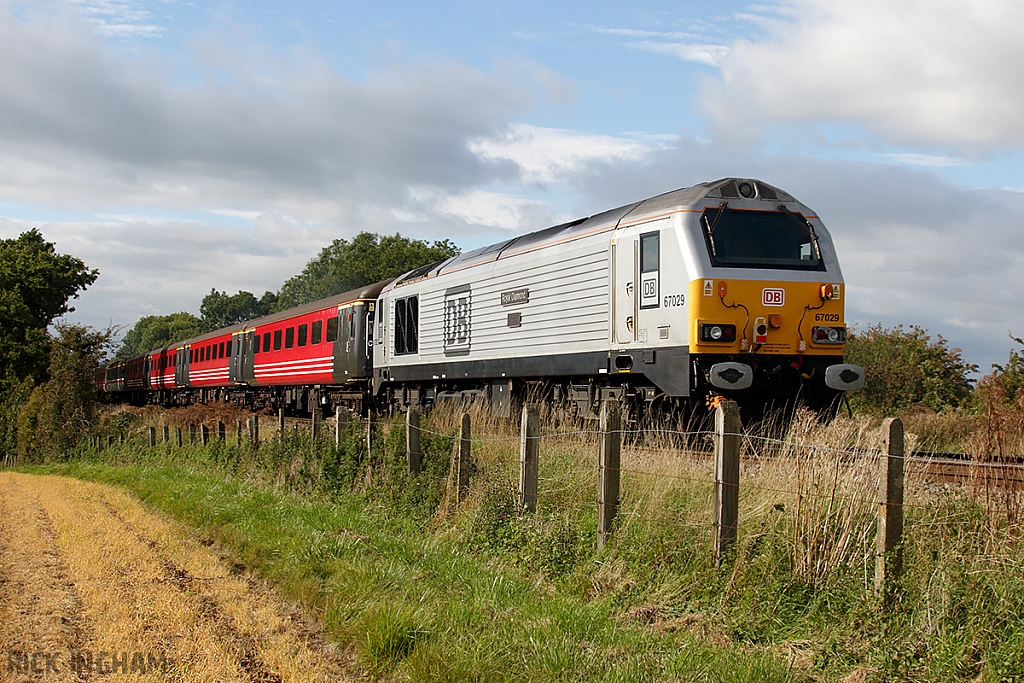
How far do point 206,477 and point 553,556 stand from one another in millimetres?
8705

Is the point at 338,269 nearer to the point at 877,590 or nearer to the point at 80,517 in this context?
the point at 80,517

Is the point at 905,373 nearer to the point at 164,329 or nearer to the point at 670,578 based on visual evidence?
the point at 670,578

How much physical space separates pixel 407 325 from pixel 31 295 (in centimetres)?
2954

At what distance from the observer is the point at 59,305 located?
44.1 meters

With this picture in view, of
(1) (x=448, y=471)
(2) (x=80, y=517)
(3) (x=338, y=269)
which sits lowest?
(2) (x=80, y=517)

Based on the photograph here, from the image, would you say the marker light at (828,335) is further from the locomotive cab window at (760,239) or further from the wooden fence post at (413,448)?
the wooden fence post at (413,448)

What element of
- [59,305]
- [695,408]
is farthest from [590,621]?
[59,305]

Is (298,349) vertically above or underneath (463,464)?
above

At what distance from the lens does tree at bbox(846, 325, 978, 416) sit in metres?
19.4

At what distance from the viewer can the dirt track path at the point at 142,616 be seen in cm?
559

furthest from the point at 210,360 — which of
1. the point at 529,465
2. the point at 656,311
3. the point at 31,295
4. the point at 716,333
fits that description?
the point at 529,465

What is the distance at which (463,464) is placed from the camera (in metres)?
9.02

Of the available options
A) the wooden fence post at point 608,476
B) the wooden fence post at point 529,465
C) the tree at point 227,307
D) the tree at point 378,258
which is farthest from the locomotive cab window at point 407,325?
the tree at point 227,307

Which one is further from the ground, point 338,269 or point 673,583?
point 338,269
